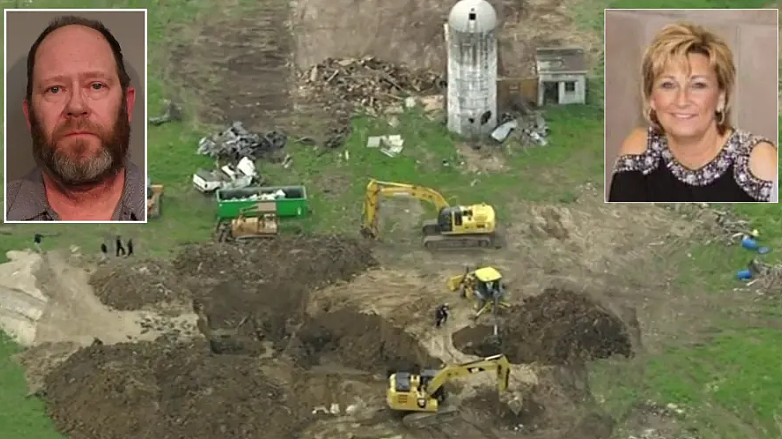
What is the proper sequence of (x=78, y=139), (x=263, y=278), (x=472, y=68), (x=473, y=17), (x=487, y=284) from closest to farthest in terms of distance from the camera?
(x=487, y=284), (x=263, y=278), (x=78, y=139), (x=473, y=17), (x=472, y=68)

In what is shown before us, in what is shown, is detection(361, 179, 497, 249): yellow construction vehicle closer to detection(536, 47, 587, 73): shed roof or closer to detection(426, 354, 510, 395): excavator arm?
detection(426, 354, 510, 395): excavator arm

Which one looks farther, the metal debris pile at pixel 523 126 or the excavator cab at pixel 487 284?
the metal debris pile at pixel 523 126

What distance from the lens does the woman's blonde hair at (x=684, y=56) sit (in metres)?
43.8

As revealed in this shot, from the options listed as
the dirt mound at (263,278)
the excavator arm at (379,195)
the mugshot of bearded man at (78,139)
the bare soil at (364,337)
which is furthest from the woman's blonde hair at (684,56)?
the mugshot of bearded man at (78,139)

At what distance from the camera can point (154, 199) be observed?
145 feet

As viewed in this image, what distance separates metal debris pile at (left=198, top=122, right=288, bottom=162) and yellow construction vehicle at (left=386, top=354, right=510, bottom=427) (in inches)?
507

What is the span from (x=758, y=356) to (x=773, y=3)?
755 inches

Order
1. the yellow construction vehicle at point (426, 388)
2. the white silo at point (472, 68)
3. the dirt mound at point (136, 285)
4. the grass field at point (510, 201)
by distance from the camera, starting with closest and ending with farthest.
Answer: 1. the yellow construction vehicle at point (426, 388)
2. the grass field at point (510, 201)
3. the dirt mound at point (136, 285)
4. the white silo at point (472, 68)

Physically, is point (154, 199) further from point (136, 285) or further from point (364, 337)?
point (364, 337)

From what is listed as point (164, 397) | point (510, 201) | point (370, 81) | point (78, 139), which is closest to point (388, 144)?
point (370, 81)

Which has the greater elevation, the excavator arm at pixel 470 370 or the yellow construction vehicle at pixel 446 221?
the yellow construction vehicle at pixel 446 221

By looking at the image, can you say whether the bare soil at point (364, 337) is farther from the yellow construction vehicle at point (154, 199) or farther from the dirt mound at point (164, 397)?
the yellow construction vehicle at point (154, 199)

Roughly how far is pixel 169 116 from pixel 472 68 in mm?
11389

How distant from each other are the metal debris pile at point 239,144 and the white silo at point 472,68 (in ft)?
21.2
